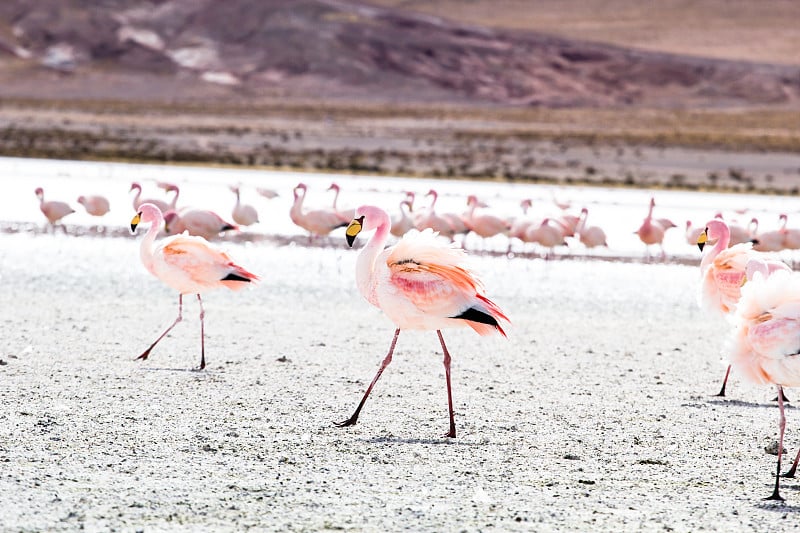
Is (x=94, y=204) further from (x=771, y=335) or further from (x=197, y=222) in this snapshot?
(x=771, y=335)

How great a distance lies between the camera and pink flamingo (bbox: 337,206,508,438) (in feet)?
25.8

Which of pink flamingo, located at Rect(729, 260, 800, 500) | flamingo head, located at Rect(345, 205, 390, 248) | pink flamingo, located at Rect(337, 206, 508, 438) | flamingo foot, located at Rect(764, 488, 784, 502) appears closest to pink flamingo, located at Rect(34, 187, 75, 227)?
flamingo head, located at Rect(345, 205, 390, 248)

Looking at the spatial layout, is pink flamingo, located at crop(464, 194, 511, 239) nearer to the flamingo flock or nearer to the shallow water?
the shallow water

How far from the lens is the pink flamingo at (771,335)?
21.7ft

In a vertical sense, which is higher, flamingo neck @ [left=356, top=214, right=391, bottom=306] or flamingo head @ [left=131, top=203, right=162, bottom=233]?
flamingo head @ [left=131, top=203, right=162, bottom=233]

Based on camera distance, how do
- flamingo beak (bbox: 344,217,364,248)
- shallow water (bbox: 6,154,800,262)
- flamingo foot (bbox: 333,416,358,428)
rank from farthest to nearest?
shallow water (bbox: 6,154,800,262) < flamingo foot (bbox: 333,416,358,428) < flamingo beak (bbox: 344,217,364,248)

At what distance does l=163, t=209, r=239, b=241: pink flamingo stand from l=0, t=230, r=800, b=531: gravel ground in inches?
83.0

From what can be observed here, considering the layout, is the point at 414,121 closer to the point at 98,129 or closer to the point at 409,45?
the point at 98,129

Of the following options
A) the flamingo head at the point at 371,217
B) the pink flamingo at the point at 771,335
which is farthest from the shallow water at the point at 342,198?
the pink flamingo at the point at 771,335

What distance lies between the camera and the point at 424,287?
7.85 meters

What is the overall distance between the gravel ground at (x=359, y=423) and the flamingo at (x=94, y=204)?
4923mm

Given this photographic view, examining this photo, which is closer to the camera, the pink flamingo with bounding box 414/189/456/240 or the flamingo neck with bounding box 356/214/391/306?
the flamingo neck with bounding box 356/214/391/306

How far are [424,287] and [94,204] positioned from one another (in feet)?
39.0

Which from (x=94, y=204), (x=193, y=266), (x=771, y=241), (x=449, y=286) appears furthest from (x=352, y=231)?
(x=94, y=204)
